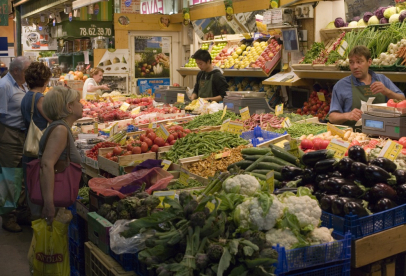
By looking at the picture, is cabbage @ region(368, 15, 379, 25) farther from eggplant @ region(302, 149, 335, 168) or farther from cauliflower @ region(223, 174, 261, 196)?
cauliflower @ region(223, 174, 261, 196)

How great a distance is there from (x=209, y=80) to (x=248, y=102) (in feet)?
5.15

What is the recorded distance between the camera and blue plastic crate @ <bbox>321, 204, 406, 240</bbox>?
2.75 meters

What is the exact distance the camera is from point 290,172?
341cm

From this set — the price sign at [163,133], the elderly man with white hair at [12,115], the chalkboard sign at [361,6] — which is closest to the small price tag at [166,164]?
the price sign at [163,133]

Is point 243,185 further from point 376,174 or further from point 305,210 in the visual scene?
point 376,174

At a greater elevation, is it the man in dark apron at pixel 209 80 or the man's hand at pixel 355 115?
the man in dark apron at pixel 209 80

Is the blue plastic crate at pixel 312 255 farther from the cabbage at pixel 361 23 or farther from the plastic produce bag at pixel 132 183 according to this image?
the cabbage at pixel 361 23

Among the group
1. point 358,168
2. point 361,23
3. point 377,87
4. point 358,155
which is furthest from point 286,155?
point 361,23

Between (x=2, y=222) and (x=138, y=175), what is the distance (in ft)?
11.3

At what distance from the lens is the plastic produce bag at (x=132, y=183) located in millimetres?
3372

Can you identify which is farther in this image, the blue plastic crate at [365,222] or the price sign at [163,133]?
the price sign at [163,133]

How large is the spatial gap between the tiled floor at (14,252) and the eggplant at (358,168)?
339 cm

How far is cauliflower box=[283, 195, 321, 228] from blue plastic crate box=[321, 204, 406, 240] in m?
0.19

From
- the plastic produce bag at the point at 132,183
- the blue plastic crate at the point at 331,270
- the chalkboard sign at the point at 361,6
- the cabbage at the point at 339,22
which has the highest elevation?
the chalkboard sign at the point at 361,6
